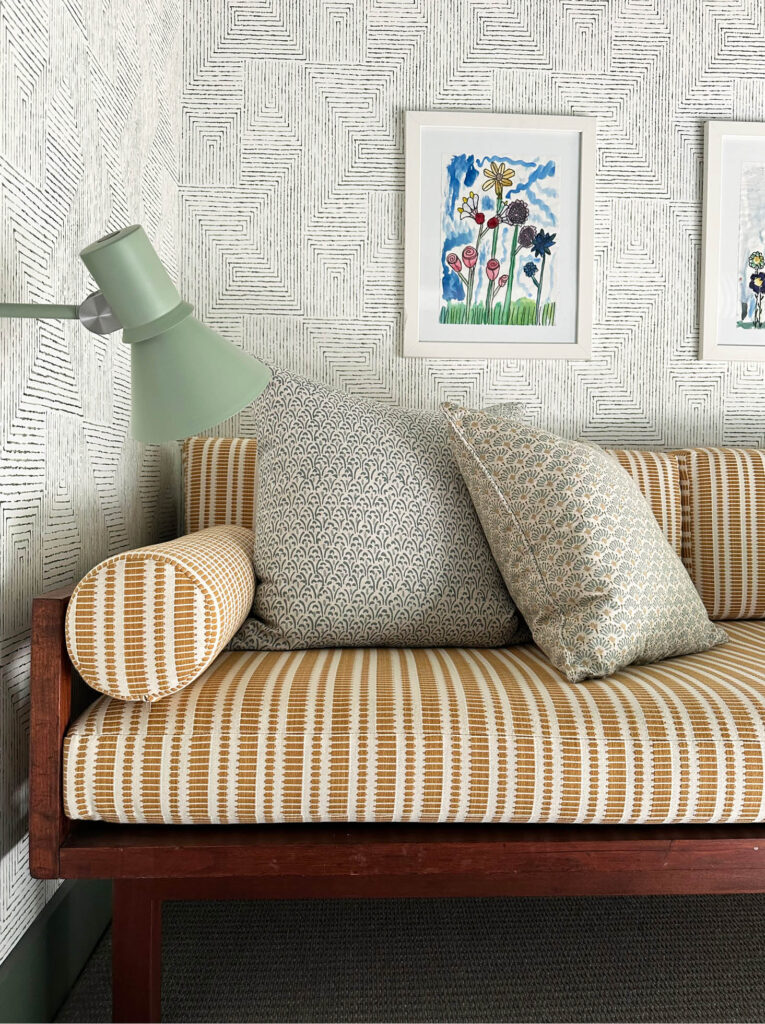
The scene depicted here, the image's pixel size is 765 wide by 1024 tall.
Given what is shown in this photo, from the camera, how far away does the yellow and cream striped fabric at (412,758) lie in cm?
93

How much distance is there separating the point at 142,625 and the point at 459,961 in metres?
0.80

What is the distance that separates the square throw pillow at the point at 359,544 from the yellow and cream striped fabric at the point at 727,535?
625mm

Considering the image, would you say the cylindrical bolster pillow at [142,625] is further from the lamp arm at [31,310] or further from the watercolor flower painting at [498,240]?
the watercolor flower painting at [498,240]

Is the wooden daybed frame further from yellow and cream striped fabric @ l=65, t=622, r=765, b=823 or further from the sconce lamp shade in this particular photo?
the sconce lamp shade

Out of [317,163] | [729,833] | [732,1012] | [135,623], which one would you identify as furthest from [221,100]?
[732,1012]

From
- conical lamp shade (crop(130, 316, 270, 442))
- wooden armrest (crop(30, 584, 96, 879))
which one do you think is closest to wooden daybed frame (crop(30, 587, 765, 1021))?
wooden armrest (crop(30, 584, 96, 879))

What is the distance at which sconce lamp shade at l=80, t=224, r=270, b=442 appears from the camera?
695mm

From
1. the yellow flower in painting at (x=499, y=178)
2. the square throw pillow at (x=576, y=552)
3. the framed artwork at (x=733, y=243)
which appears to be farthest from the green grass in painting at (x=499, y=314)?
the square throw pillow at (x=576, y=552)

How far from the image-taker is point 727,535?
5.72 ft

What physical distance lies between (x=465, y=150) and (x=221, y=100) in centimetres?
64

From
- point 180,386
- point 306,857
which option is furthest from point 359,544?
point 180,386

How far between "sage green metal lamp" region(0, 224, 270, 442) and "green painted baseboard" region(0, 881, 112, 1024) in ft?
2.49

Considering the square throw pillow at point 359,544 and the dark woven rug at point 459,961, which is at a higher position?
the square throw pillow at point 359,544

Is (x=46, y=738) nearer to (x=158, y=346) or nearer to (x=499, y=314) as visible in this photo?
(x=158, y=346)
